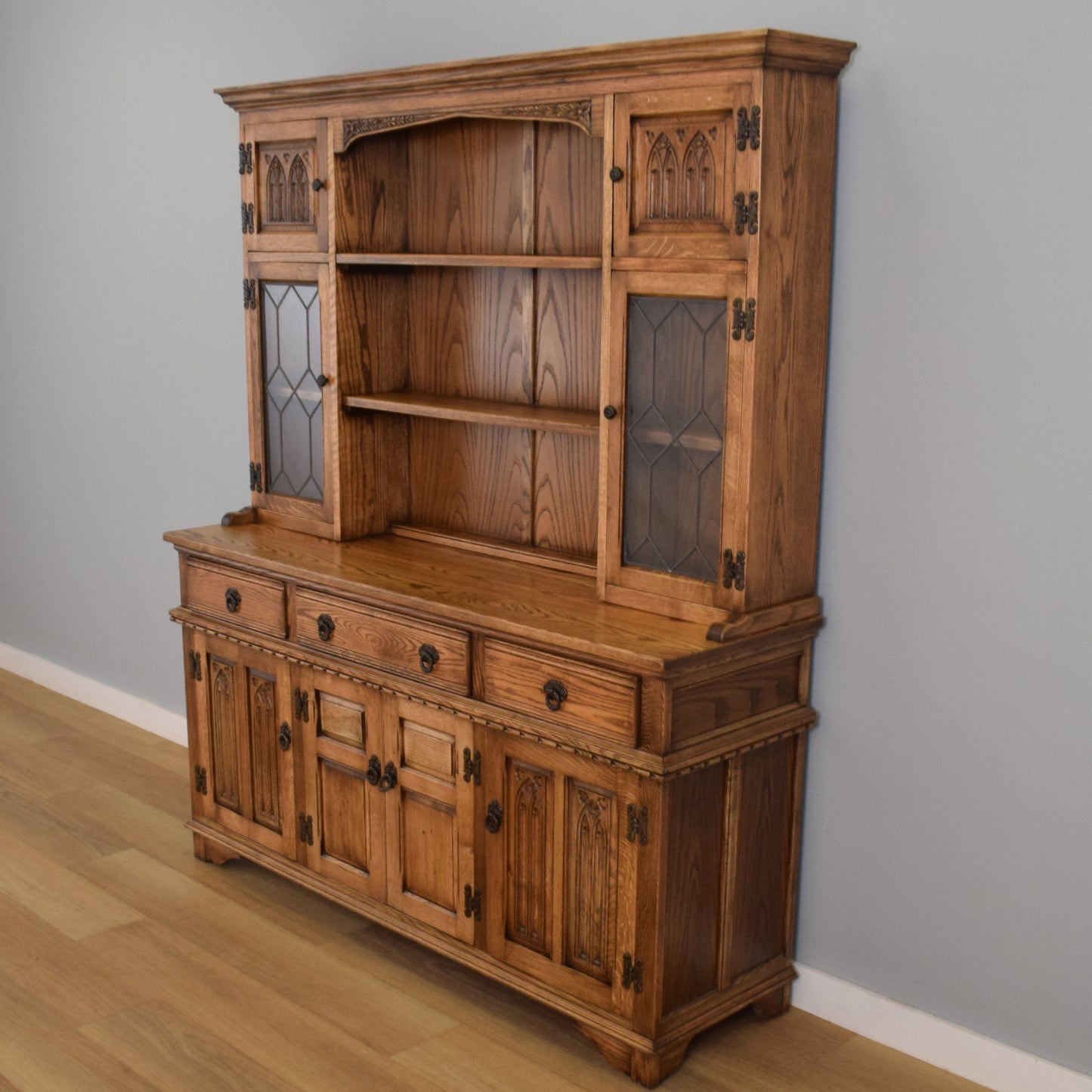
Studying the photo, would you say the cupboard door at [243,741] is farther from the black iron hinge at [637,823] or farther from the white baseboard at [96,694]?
the black iron hinge at [637,823]

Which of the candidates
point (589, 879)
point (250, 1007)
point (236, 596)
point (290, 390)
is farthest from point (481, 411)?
point (250, 1007)

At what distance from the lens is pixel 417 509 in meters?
3.19

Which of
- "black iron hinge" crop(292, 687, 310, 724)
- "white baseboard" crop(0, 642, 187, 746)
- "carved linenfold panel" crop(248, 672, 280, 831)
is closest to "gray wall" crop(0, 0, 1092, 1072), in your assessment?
"black iron hinge" crop(292, 687, 310, 724)

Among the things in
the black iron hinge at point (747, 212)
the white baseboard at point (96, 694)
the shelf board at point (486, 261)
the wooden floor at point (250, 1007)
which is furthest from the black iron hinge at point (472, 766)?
the white baseboard at point (96, 694)

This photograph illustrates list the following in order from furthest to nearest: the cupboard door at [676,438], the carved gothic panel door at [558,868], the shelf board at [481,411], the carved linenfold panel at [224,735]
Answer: the carved linenfold panel at [224,735], the shelf board at [481,411], the carved gothic panel door at [558,868], the cupboard door at [676,438]

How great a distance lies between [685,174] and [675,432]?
43cm

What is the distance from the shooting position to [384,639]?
2707mm

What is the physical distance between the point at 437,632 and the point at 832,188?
1.07 meters

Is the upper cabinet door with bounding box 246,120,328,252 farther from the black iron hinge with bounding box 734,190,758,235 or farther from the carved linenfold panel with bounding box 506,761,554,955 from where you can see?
the carved linenfold panel with bounding box 506,761,554,955

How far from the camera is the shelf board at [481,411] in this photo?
259 centimetres

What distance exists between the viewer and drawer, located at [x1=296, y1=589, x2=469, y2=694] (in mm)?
2578

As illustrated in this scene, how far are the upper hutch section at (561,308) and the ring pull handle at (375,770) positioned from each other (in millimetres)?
514

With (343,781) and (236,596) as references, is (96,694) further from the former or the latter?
(343,781)

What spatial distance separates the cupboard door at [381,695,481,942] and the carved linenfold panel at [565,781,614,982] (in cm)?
24
